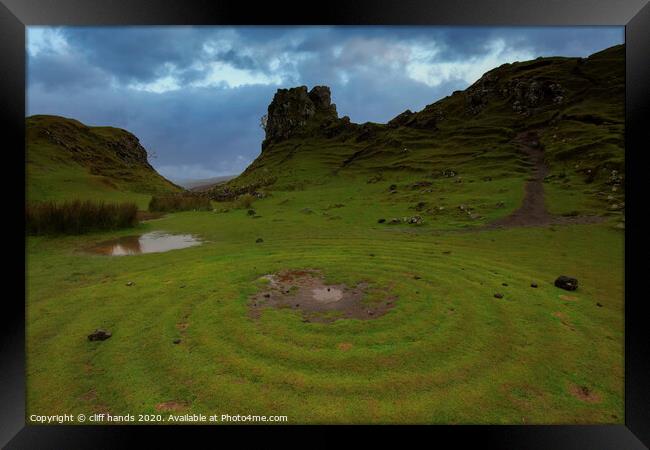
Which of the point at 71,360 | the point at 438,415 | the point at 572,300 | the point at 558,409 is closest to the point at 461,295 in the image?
the point at 572,300

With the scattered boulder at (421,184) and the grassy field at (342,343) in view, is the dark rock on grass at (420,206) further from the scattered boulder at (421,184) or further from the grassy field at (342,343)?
Answer: the grassy field at (342,343)

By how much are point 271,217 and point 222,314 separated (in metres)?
15.2

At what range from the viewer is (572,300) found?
23.1ft

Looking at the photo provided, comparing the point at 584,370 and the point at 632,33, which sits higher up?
the point at 632,33

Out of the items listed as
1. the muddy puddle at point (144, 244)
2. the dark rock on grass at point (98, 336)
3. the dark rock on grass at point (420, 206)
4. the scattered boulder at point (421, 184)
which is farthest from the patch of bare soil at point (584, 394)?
the scattered boulder at point (421, 184)

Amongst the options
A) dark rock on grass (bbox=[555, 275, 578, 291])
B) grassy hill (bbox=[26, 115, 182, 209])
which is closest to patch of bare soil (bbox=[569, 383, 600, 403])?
dark rock on grass (bbox=[555, 275, 578, 291])

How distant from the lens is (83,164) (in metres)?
58.7

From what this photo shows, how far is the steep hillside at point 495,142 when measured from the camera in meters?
26.5

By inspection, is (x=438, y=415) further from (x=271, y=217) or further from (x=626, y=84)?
(x=271, y=217)

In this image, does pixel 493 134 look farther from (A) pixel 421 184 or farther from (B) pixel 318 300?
(B) pixel 318 300

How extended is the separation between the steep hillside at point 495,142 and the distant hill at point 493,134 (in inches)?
6.0

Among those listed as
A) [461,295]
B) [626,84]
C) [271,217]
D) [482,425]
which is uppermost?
[626,84]

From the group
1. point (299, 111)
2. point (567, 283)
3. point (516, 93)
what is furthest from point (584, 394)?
point (299, 111)

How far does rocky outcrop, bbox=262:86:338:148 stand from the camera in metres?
98.2
